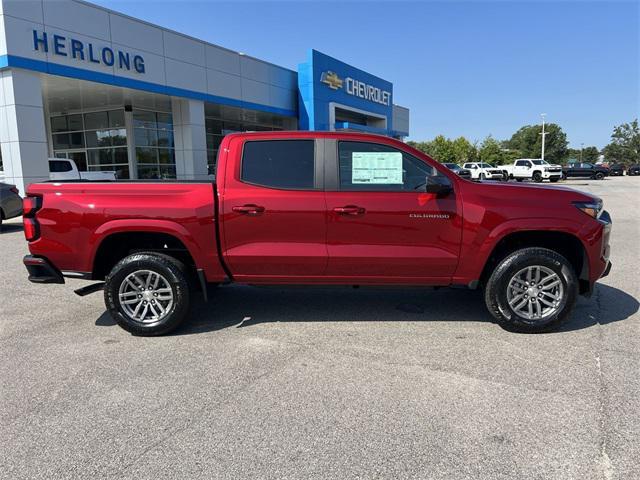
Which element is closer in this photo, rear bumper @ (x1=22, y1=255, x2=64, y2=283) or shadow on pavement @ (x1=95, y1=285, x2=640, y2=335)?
rear bumper @ (x1=22, y1=255, x2=64, y2=283)

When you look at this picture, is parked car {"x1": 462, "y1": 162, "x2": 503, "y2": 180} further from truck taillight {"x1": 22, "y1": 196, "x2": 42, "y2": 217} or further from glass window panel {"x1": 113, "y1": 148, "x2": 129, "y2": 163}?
truck taillight {"x1": 22, "y1": 196, "x2": 42, "y2": 217}

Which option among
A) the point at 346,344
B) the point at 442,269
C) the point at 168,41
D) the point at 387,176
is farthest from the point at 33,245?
the point at 168,41

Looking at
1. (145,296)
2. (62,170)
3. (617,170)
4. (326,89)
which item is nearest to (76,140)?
(62,170)

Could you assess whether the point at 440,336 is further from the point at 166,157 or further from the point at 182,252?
the point at 166,157

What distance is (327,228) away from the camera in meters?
4.59

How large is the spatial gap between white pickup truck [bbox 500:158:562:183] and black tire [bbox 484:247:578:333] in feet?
120

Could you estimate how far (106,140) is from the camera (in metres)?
23.4

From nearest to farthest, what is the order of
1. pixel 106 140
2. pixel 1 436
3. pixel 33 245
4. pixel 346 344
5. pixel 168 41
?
pixel 1 436
pixel 346 344
pixel 33 245
pixel 168 41
pixel 106 140

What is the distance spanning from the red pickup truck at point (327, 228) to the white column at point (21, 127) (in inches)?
480

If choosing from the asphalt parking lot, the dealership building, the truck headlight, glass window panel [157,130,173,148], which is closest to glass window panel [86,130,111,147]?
the dealership building

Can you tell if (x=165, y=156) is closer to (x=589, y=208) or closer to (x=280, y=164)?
(x=280, y=164)

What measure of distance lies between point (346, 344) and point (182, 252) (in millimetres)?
1958

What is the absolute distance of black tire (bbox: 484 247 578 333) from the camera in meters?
4.50

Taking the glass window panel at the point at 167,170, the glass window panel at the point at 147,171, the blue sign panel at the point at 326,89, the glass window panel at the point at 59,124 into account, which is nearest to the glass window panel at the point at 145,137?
the glass window panel at the point at 147,171
